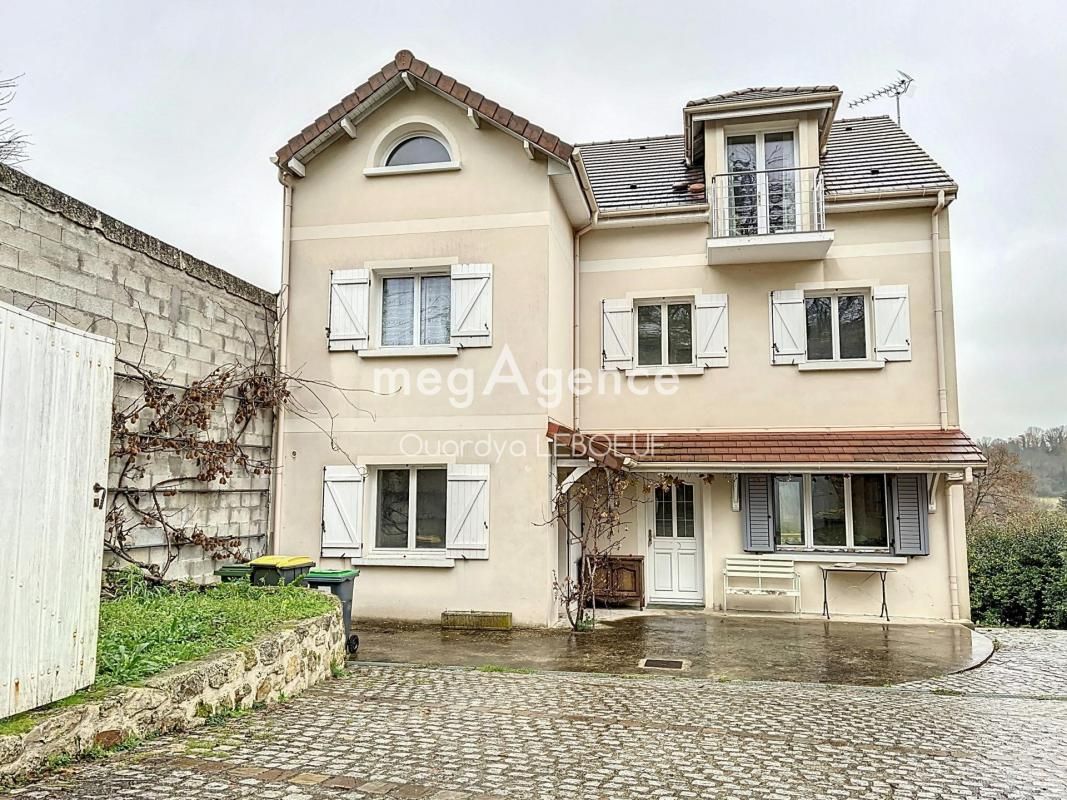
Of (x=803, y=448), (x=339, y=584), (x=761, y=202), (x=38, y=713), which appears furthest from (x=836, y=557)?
(x=38, y=713)

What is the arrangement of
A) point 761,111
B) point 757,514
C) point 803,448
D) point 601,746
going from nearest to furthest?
point 601,746
point 803,448
point 757,514
point 761,111

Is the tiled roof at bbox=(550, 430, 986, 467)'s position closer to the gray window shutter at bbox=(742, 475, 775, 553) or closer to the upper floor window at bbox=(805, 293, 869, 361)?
the gray window shutter at bbox=(742, 475, 775, 553)

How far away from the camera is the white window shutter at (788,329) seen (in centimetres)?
1125

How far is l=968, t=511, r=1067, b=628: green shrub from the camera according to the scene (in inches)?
454

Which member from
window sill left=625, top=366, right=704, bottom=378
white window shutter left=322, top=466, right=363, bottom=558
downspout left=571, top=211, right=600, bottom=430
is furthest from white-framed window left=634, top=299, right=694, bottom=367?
white window shutter left=322, top=466, right=363, bottom=558

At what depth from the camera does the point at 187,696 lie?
4.43 meters

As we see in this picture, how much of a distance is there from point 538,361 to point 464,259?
69.7 inches

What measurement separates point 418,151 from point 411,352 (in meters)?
2.98

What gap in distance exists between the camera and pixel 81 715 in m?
3.73

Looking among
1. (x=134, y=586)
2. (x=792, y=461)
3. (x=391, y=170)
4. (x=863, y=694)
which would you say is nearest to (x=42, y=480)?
(x=134, y=586)

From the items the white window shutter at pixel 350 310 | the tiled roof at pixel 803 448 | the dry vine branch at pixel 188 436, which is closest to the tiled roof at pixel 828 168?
the tiled roof at pixel 803 448

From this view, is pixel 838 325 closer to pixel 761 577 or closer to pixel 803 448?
pixel 803 448

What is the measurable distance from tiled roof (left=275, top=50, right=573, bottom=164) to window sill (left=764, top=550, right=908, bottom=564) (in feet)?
21.3

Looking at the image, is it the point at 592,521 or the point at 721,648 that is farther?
the point at 592,521
